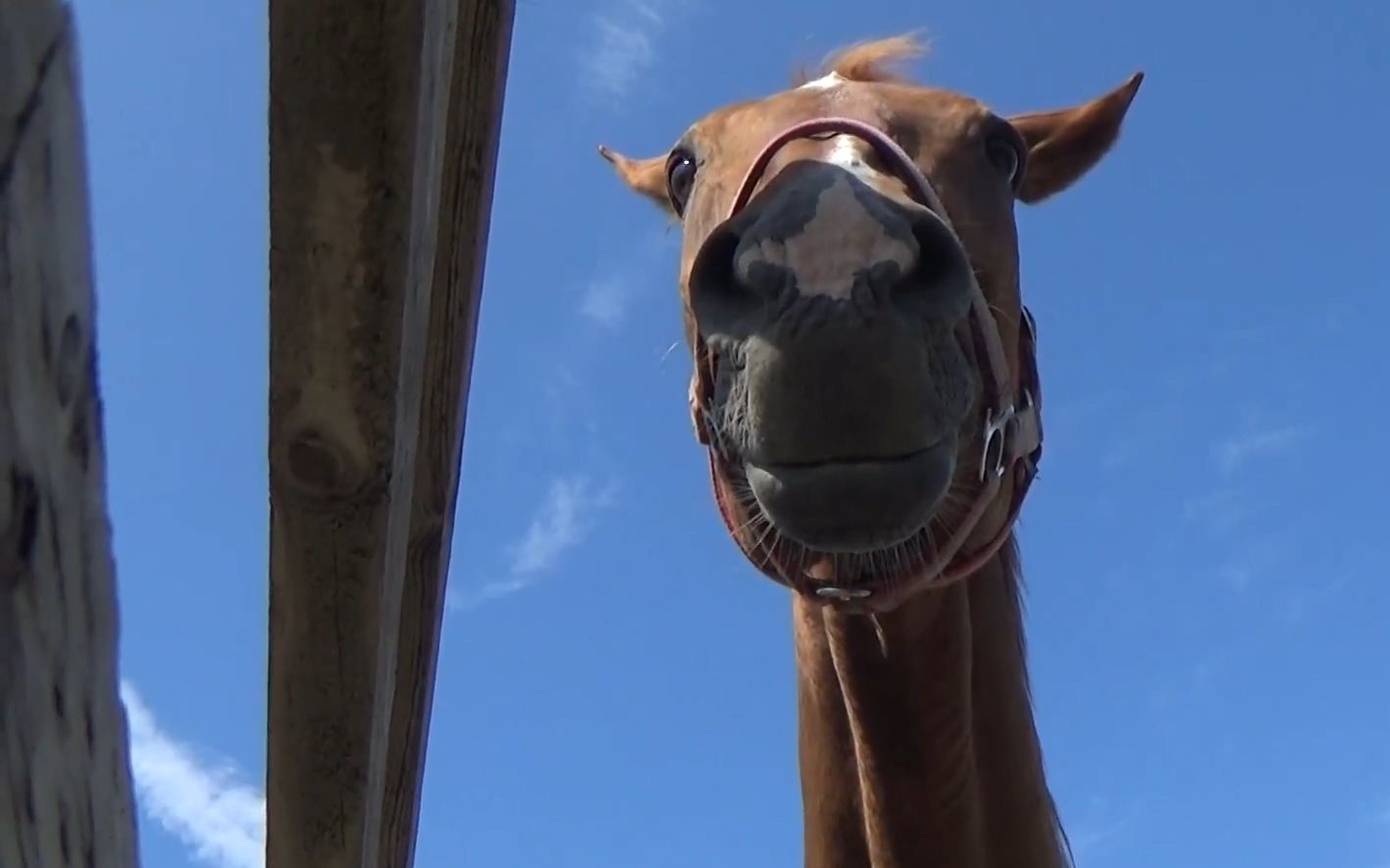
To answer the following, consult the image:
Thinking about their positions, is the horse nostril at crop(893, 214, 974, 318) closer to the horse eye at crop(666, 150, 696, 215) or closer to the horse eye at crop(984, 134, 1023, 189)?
the horse eye at crop(984, 134, 1023, 189)

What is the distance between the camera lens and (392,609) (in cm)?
177

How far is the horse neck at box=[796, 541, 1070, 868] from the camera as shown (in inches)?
119

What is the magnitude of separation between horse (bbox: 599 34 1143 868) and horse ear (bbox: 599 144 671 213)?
0.62 metres

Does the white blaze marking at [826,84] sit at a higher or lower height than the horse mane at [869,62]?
lower

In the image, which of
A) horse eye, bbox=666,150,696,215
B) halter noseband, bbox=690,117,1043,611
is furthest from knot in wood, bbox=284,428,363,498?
horse eye, bbox=666,150,696,215

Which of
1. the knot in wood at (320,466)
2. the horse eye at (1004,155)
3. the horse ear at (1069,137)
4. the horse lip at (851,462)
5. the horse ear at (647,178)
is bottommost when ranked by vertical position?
the knot in wood at (320,466)

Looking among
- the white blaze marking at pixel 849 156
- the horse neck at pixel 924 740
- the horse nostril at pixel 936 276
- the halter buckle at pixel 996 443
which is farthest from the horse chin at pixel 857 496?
the horse neck at pixel 924 740

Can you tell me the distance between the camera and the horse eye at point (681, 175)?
328 centimetres

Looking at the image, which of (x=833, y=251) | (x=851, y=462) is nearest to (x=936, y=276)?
(x=833, y=251)

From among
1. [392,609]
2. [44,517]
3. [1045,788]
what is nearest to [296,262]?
[392,609]

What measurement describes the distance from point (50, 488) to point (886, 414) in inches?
64.8

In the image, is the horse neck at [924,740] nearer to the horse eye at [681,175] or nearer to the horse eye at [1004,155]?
the horse eye at [1004,155]

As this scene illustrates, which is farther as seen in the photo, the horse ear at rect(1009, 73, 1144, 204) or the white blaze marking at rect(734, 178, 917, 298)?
the horse ear at rect(1009, 73, 1144, 204)

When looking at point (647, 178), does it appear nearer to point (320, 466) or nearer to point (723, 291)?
point (723, 291)
